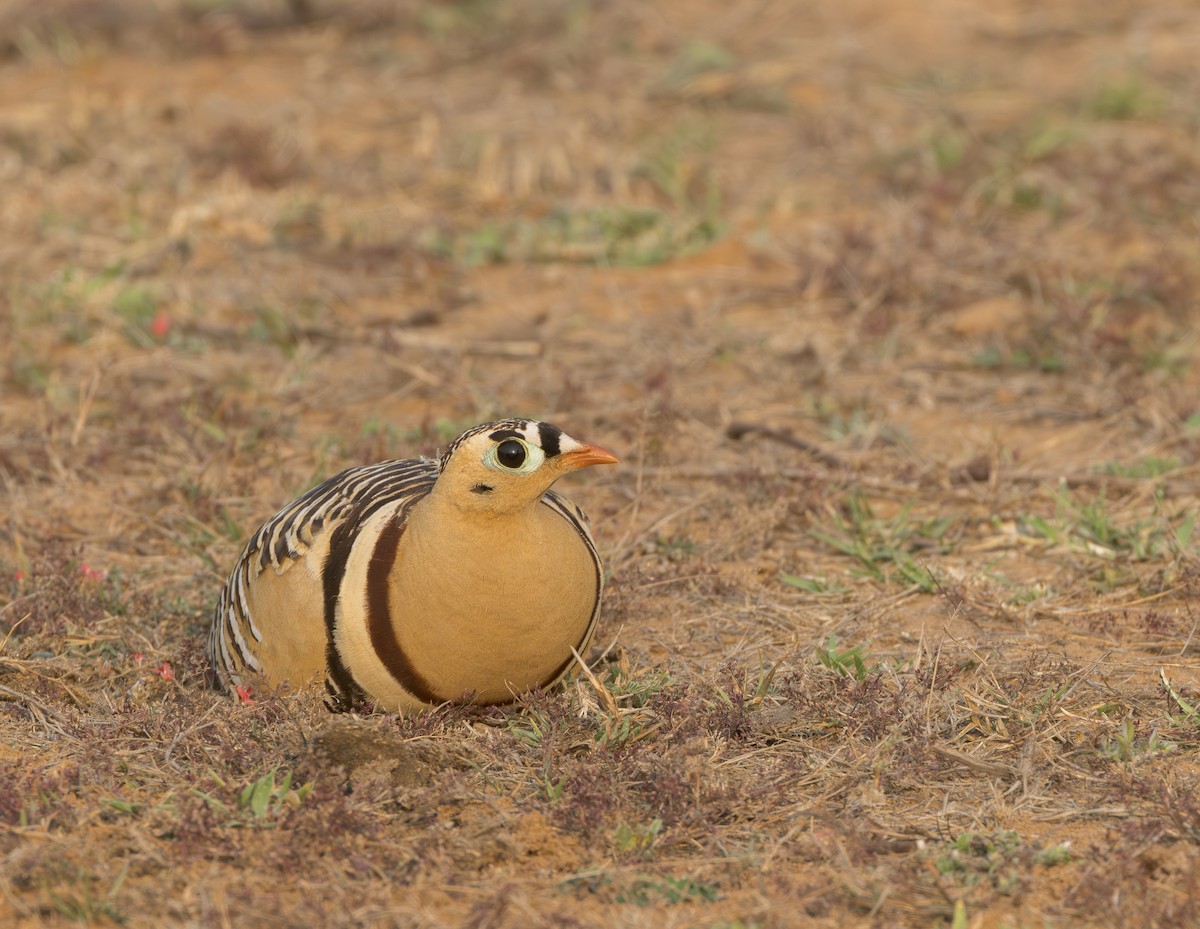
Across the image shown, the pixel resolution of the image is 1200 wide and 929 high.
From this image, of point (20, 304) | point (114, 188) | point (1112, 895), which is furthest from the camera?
point (114, 188)

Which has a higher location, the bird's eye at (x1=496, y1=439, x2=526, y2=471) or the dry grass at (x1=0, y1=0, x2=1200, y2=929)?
the bird's eye at (x1=496, y1=439, x2=526, y2=471)

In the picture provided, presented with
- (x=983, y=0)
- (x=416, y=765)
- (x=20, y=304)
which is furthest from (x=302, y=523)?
(x=983, y=0)

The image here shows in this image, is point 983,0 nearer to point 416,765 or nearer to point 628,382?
point 628,382

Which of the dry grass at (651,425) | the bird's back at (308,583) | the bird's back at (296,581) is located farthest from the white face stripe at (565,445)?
the dry grass at (651,425)

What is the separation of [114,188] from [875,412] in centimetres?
370

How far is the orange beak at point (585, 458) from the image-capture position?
11.2 feet

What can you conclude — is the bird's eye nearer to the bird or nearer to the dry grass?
the bird

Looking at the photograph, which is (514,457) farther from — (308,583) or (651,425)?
(651,425)

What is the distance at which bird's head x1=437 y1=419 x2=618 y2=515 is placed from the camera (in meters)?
3.35

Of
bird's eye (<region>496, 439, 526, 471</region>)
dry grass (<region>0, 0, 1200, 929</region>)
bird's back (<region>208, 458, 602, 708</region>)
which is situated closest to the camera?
dry grass (<region>0, 0, 1200, 929</region>)

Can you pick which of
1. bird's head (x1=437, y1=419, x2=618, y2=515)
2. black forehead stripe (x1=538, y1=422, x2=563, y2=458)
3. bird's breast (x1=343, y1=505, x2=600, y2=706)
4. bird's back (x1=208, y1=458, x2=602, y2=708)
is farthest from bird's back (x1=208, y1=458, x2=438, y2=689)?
black forehead stripe (x1=538, y1=422, x2=563, y2=458)

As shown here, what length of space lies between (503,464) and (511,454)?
0.03m

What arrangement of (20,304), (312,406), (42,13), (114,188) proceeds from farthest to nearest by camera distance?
1. (42,13)
2. (114,188)
3. (20,304)
4. (312,406)

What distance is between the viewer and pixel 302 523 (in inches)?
146
